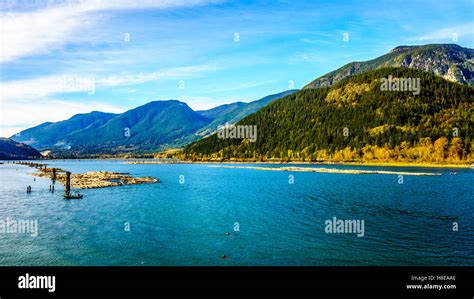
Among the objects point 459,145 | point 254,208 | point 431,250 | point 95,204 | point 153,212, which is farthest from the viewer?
point 459,145

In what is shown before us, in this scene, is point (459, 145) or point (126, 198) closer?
point (126, 198)

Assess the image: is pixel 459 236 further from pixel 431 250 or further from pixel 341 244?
pixel 341 244

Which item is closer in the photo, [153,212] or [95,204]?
[153,212]
